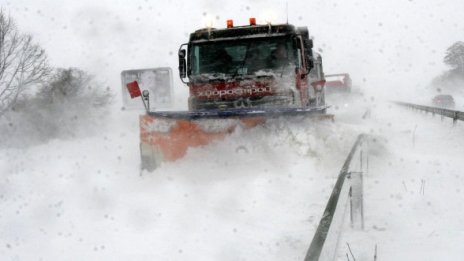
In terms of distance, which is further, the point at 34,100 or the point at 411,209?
the point at 34,100

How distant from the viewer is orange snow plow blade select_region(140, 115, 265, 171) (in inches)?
295

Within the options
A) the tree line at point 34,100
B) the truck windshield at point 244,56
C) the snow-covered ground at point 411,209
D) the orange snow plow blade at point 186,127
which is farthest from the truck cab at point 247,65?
the tree line at point 34,100

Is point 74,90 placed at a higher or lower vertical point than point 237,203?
higher

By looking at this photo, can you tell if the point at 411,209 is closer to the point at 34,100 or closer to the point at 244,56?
the point at 244,56

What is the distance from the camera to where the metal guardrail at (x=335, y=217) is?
8.43 feet

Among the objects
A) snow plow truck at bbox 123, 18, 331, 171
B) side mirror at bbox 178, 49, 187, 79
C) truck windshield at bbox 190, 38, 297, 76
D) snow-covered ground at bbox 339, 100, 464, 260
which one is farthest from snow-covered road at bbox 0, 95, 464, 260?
side mirror at bbox 178, 49, 187, 79

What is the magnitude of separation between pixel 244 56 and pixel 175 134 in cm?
224

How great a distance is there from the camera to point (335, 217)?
3223 millimetres

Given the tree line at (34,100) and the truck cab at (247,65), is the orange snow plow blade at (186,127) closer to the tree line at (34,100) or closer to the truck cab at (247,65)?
the truck cab at (247,65)

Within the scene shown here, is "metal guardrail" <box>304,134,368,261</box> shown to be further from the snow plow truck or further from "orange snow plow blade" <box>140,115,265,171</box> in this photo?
the snow plow truck

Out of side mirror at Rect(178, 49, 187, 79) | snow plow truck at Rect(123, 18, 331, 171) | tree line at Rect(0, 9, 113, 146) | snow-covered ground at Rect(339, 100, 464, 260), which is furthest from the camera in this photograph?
tree line at Rect(0, 9, 113, 146)

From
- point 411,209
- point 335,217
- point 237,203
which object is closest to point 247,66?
point 237,203

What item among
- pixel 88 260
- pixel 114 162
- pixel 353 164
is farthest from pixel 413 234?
pixel 114 162

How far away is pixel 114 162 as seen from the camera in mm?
9367
